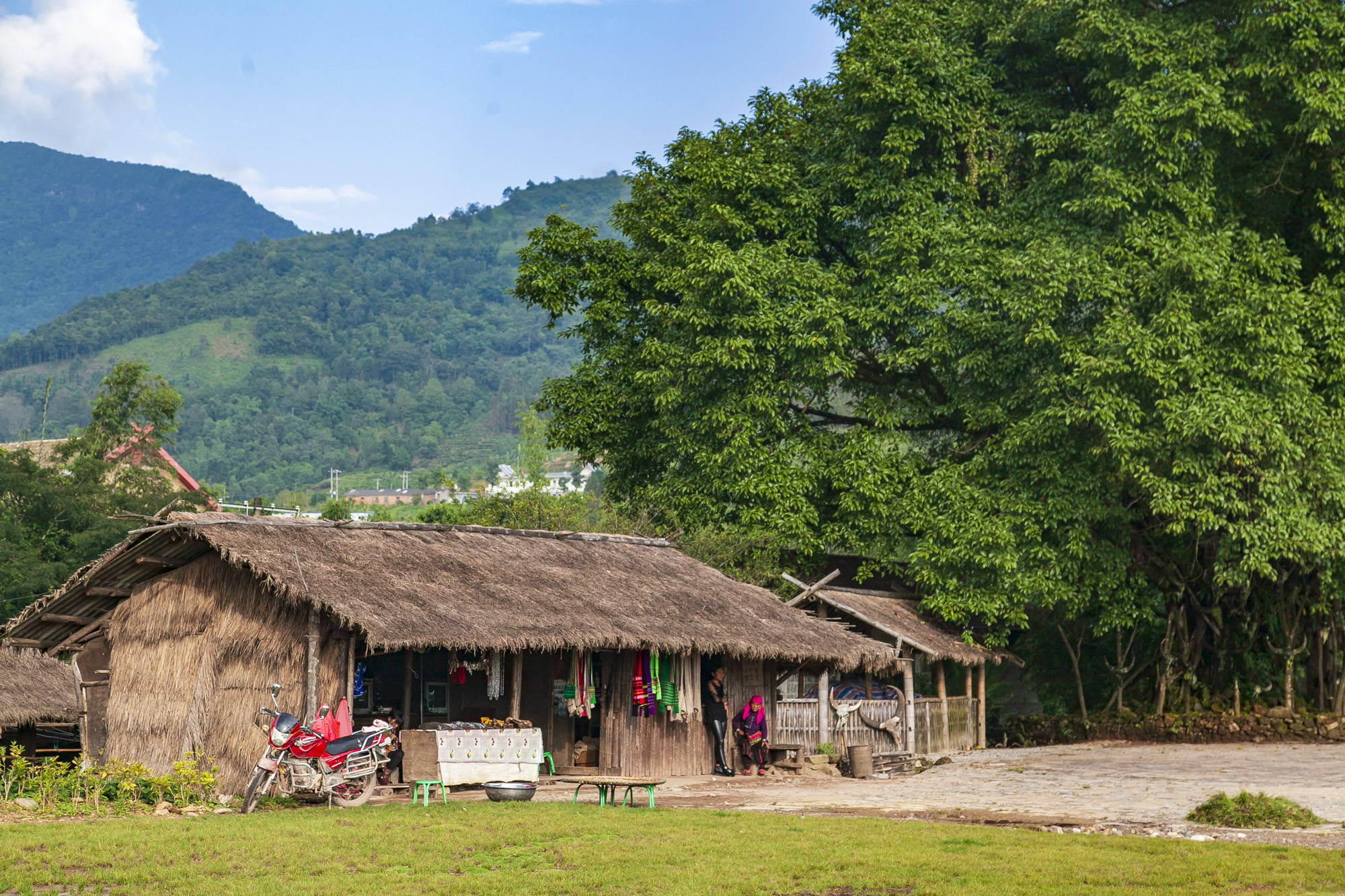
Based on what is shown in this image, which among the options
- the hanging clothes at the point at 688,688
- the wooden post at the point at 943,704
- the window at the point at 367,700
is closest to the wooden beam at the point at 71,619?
the window at the point at 367,700

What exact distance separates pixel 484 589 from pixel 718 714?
15.6 ft

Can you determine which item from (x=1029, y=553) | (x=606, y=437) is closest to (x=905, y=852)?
(x=1029, y=553)

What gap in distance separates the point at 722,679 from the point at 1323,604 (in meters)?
11.9

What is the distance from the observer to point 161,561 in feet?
57.2

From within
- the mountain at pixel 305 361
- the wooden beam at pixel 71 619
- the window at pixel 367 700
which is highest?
the mountain at pixel 305 361

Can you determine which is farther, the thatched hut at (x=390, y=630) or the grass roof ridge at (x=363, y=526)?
the grass roof ridge at (x=363, y=526)

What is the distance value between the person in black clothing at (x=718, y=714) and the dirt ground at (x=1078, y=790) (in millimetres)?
862

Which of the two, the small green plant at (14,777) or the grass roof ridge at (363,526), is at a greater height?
the grass roof ridge at (363,526)

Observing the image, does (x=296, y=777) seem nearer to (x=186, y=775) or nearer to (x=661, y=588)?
(x=186, y=775)

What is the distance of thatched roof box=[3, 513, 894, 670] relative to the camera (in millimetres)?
16125

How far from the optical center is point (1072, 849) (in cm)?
1159

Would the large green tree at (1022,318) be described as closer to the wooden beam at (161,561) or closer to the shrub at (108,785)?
the wooden beam at (161,561)

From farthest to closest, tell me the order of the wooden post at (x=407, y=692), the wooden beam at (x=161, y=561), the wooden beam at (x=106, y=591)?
1. the wooden beam at (x=106, y=591)
2. the wooden post at (x=407, y=692)
3. the wooden beam at (x=161, y=561)

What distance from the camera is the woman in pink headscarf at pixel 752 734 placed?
21250mm
